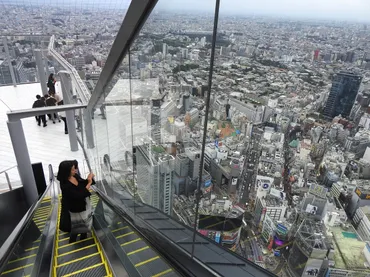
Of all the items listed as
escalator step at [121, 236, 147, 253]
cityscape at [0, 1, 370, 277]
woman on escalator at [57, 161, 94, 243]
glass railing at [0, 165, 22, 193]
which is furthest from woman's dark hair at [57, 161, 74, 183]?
glass railing at [0, 165, 22, 193]

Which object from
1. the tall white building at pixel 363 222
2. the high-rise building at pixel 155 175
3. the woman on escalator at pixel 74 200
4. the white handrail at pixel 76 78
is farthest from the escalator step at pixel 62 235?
the tall white building at pixel 363 222

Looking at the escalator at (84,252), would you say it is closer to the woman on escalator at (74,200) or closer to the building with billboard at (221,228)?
the woman on escalator at (74,200)

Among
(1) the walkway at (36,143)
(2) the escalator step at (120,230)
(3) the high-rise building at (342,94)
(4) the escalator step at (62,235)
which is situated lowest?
(1) the walkway at (36,143)

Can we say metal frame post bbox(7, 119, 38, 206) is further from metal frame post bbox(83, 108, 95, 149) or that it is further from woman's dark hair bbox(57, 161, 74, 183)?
woman's dark hair bbox(57, 161, 74, 183)

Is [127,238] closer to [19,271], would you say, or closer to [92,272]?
[92,272]

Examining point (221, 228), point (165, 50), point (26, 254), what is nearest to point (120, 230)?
point (26, 254)
